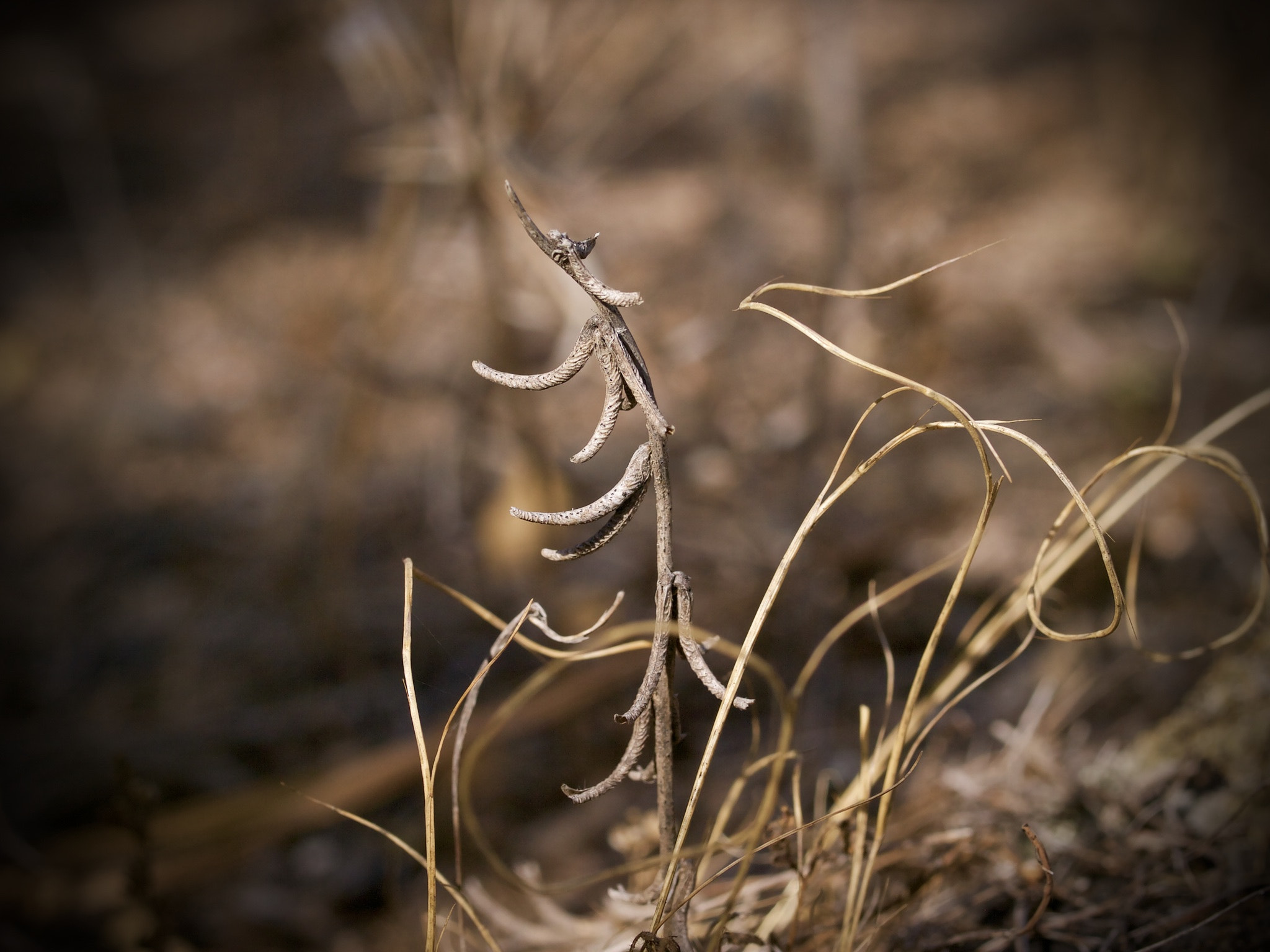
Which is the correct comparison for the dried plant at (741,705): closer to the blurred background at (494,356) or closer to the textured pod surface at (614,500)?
the textured pod surface at (614,500)

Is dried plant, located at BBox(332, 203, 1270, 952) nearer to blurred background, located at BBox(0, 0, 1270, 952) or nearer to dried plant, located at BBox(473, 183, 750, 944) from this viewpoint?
dried plant, located at BBox(473, 183, 750, 944)

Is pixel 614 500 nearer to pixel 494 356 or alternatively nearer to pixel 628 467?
pixel 628 467

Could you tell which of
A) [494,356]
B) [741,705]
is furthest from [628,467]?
[494,356]

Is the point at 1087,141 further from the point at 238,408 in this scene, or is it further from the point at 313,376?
the point at 238,408

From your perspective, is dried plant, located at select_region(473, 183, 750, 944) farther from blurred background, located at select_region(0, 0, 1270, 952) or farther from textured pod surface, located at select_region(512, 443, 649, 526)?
blurred background, located at select_region(0, 0, 1270, 952)

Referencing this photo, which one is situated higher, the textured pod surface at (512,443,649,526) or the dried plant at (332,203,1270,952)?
the textured pod surface at (512,443,649,526)

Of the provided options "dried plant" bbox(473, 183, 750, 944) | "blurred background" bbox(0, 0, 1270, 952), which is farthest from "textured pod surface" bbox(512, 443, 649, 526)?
"blurred background" bbox(0, 0, 1270, 952)

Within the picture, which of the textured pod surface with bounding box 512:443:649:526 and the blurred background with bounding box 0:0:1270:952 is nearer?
the textured pod surface with bounding box 512:443:649:526

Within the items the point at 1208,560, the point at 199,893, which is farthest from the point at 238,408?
the point at 1208,560
